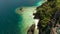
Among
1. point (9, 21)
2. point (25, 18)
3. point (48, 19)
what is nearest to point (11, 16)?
point (9, 21)

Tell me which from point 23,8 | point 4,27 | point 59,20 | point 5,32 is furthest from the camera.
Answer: point 23,8

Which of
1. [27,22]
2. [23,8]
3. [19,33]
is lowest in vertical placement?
[19,33]

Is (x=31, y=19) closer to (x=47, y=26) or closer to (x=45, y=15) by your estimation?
(x=45, y=15)

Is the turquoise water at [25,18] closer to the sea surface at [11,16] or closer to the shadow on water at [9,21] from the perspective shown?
the sea surface at [11,16]

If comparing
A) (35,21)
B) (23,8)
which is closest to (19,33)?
(35,21)

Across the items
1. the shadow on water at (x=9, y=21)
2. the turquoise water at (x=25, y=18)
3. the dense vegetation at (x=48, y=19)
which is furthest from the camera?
the turquoise water at (x=25, y=18)

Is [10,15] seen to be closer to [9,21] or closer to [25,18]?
[9,21]

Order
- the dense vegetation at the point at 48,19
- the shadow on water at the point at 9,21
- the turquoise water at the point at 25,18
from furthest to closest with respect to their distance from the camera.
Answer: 1. the turquoise water at the point at 25,18
2. the shadow on water at the point at 9,21
3. the dense vegetation at the point at 48,19

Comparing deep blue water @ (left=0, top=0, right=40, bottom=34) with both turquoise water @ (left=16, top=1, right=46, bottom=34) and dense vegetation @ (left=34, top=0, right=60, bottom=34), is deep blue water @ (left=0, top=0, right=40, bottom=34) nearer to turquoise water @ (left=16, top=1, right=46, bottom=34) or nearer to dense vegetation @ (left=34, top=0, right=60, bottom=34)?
turquoise water @ (left=16, top=1, right=46, bottom=34)

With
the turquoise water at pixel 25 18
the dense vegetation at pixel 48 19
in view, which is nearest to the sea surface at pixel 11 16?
the turquoise water at pixel 25 18
